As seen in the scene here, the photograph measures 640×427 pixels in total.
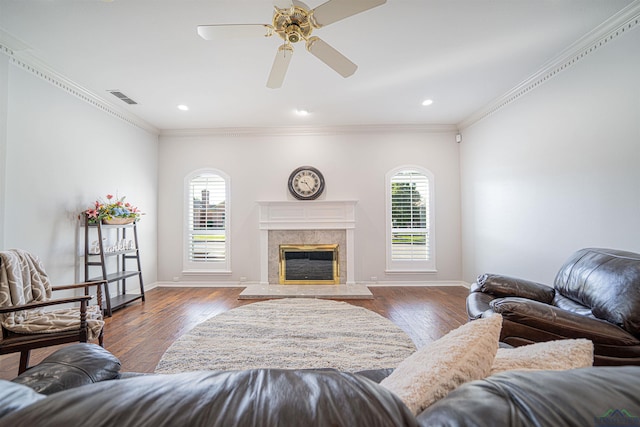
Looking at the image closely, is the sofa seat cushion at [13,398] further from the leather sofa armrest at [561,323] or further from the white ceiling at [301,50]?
the white ceiling at [301,50]

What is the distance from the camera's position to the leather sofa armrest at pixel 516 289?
2.30 metres

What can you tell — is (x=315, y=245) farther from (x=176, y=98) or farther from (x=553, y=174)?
(x=553, y=174)

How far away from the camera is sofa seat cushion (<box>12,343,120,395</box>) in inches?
36.2

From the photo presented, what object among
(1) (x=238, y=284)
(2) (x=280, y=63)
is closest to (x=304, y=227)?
(1) (x=238, y=284)

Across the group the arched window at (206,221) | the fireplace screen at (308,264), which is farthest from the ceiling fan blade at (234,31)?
the fireplace screen at (308,264)

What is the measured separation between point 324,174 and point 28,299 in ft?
13.4

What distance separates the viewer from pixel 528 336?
1648mm

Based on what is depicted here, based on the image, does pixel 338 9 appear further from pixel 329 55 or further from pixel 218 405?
pixel 218 405

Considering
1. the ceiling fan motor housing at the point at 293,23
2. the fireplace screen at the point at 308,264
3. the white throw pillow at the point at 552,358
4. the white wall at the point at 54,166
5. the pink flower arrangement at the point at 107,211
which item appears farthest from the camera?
the fireplace screen at the point at 308,264

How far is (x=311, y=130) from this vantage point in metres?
5.09

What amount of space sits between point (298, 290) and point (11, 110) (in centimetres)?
407

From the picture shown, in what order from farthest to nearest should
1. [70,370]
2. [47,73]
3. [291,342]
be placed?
[47,73]
[291,342]
[70,370]

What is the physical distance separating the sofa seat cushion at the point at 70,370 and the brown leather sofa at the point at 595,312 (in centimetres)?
212

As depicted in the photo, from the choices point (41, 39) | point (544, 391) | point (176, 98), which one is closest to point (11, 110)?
point (41, 39)
